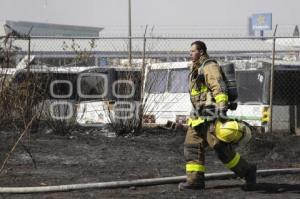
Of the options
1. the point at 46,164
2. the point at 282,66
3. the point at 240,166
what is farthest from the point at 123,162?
the point at 282,66

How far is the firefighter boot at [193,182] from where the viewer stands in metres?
6.93

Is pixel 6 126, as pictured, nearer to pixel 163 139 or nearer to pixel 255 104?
pixel 163 139

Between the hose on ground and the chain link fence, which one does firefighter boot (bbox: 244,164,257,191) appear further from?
the chain link fence

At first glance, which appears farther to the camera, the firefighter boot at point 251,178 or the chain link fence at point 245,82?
the chain link fence at point 245,82

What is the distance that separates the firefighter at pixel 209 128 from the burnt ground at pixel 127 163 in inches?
8.3

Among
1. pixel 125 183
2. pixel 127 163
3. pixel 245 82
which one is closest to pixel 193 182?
pixel 125 183

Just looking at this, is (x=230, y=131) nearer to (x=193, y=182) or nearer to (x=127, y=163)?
(x=193, y=182)

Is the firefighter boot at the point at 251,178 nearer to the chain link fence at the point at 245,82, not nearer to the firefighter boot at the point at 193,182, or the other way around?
the firefighter boot at the point at 193,182

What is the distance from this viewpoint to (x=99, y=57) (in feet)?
55.6

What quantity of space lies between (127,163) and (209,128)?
2.24 metres

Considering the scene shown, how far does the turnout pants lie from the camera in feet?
22.7

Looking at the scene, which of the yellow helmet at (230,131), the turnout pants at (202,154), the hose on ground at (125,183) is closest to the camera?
the hose on ground at (125,183)

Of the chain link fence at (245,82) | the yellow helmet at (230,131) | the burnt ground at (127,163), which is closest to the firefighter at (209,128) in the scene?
the yellow helmet at (230,131)

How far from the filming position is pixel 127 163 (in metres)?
8.89
